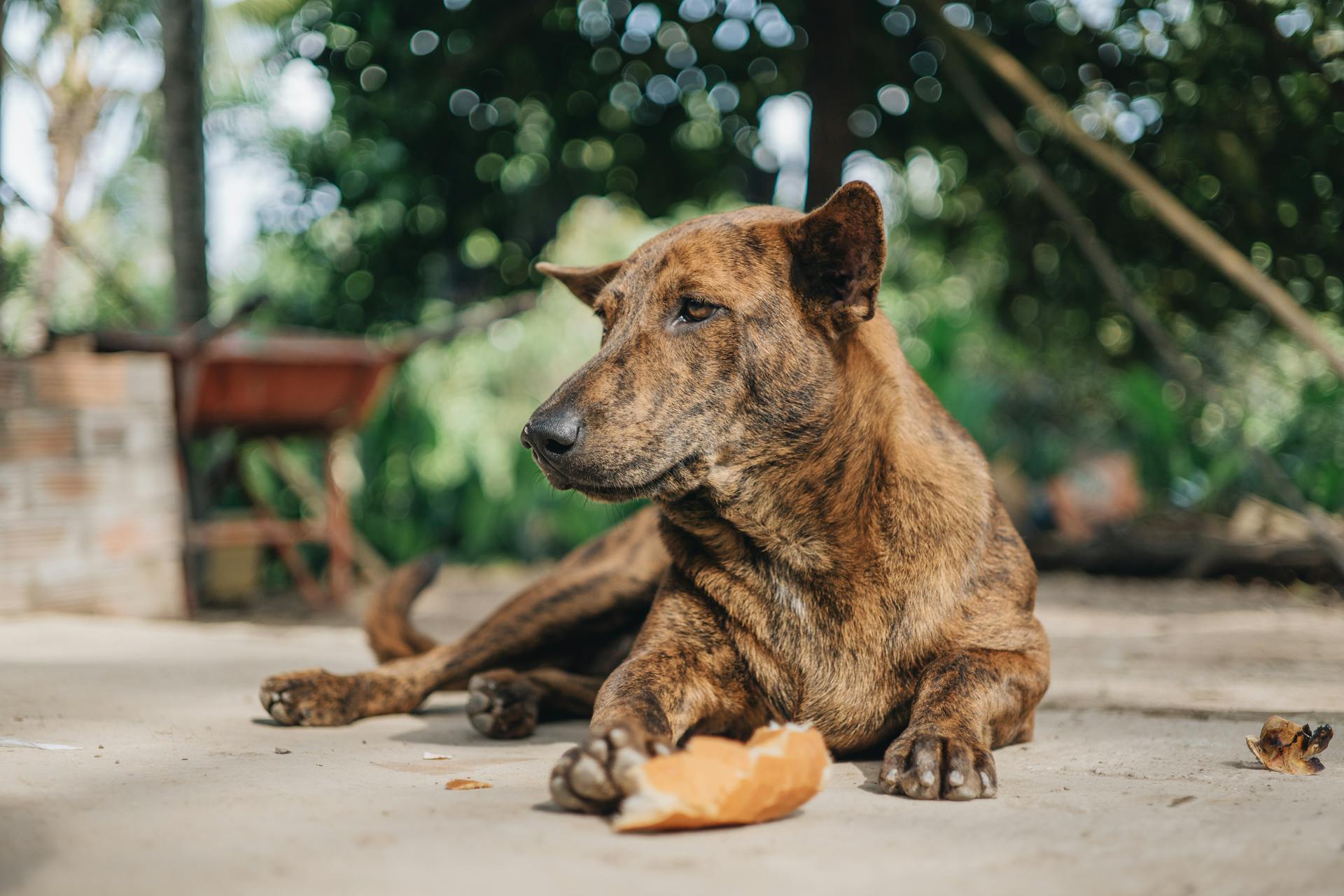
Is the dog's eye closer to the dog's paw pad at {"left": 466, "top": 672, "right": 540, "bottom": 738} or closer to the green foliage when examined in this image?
Answer: the dog's paw pad at {"left": 466, "top": 672, "right": 540, "bottom": 738}

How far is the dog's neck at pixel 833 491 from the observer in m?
2.55

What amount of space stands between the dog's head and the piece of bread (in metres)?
0.75

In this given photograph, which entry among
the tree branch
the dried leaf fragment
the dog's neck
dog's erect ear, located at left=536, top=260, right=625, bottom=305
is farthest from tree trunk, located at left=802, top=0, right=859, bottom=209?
the dried leaf fragment

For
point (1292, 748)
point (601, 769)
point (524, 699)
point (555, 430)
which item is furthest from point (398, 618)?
point (1292, 748)

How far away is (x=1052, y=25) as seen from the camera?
6.40 meters

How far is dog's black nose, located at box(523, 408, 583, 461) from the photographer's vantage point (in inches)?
92.3

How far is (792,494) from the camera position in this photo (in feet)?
8.43

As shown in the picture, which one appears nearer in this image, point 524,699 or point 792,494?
point 792,494

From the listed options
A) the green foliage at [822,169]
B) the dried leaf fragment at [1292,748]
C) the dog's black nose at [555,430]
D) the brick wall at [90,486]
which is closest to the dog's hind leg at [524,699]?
the dog's black nose at [555,430]

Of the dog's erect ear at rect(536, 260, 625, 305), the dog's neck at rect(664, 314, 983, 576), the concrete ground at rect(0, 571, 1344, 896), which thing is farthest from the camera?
the dog's erect ear at rect(536, 260, 625, 305)

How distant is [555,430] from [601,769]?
78 cm

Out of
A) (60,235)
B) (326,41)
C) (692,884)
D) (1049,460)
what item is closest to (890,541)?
(692,884)

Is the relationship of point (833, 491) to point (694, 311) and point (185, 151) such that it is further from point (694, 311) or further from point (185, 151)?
point (185, 151)

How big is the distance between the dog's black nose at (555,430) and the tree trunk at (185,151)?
5438 mm
